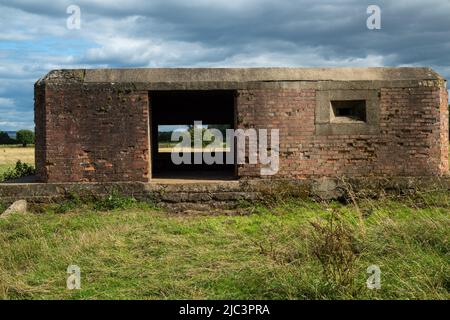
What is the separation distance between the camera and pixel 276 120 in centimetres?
862

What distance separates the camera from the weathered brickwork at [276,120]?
8.60 meters

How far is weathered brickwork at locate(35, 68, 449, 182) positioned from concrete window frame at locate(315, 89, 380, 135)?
2 cm

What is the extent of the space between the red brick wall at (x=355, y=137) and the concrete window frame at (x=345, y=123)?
0.09 m

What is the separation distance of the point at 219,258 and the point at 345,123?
14.7 ft

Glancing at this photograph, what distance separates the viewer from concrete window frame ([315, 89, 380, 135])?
8617 millimetres

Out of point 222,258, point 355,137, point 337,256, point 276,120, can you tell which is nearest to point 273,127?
point 276,120

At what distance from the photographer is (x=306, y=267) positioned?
15.5 feet

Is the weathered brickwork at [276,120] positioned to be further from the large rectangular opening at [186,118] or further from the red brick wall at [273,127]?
the large rectangular opening at [186,118]

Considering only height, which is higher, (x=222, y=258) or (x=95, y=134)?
(x=95, y=134)

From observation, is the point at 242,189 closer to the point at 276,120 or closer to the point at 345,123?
the point at 276,120

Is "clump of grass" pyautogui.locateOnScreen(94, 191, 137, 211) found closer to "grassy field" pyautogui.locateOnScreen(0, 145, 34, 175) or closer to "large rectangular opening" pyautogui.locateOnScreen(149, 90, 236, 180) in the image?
"large rectangular opening" pyautogui.locateOnScreen(149, 90, 236, 180)
